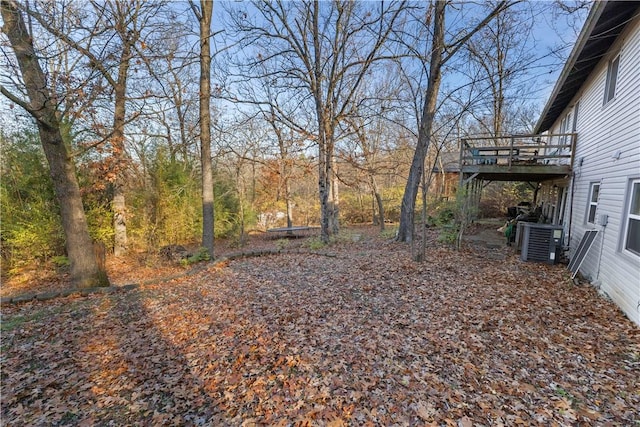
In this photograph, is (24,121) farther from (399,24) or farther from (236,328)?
(399,24)

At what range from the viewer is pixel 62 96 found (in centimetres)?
491

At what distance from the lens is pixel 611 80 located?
596 cm

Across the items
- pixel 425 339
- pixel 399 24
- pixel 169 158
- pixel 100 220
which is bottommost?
pixel 425 339

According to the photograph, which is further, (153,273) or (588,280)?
(153,273)

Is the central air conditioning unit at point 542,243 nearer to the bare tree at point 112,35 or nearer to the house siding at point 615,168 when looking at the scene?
the house siding at point 615,168

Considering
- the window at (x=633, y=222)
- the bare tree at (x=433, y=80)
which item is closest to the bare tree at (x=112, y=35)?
the bare tree at (x=433, y=80)

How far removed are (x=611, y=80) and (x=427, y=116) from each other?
13.3ft

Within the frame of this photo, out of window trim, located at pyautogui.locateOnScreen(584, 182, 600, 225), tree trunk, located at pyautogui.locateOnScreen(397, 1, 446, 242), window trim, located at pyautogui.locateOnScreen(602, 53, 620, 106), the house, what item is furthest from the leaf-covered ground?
window trim, located at pyautogui.locateOnScreen(602, 53, 620, 106)

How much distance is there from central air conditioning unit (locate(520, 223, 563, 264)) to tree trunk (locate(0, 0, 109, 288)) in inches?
383

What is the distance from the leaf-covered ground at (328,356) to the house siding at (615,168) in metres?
0.46

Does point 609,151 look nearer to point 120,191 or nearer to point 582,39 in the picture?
point 582,39

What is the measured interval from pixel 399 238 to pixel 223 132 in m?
7.92

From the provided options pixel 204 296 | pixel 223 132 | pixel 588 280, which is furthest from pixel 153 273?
pixel 588 280

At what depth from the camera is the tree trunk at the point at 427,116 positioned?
7.95 meters
